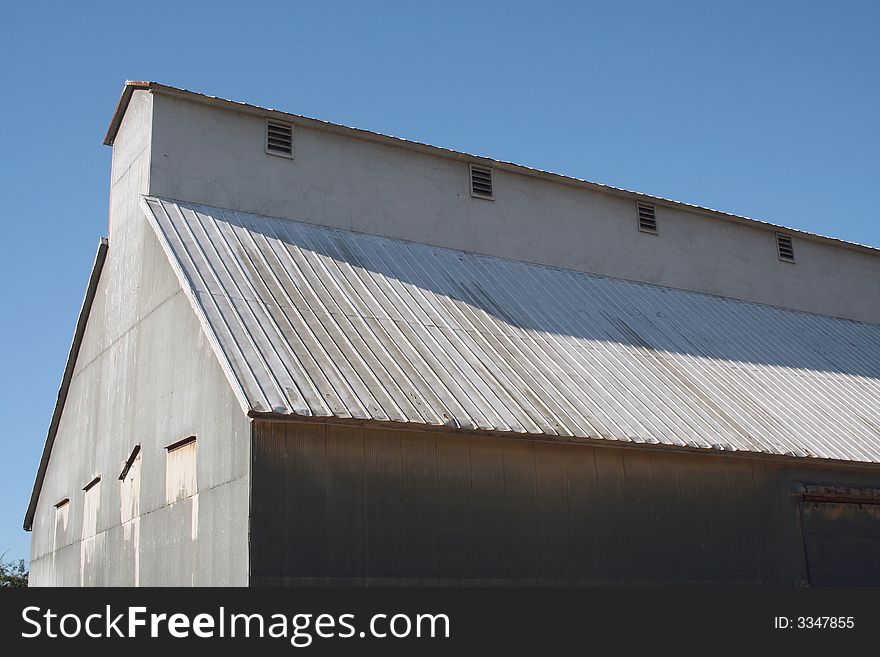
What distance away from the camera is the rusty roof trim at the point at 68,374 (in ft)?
62.8

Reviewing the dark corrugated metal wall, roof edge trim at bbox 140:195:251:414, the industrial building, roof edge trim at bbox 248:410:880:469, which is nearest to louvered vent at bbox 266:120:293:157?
the industrial building

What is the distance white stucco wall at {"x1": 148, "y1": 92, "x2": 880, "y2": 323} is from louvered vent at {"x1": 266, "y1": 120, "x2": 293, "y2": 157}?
0.47 feet

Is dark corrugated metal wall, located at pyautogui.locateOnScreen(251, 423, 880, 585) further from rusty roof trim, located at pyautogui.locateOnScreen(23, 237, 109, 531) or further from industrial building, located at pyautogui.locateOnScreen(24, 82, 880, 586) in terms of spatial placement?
rusty roof trim, located at pyautogui.locateOnScreen(23, 237, 109, 531)

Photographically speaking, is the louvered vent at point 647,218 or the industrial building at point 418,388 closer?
the industrial building at point 418,388

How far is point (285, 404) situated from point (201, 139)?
715 centimetres

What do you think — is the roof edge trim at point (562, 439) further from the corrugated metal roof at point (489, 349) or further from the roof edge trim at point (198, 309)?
the roof edge trim at point (198, 309)

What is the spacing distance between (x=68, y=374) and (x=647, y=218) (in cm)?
1213

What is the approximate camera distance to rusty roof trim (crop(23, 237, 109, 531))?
1916 centimetres

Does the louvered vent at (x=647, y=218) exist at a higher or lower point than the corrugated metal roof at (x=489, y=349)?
higher

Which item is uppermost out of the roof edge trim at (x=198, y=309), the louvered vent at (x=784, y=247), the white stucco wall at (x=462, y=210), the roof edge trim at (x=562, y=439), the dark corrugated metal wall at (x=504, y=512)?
the louvered vent at (x=784, y=247)

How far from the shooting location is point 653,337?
1875cm

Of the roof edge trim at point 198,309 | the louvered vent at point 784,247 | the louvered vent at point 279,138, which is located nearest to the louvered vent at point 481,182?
the louvered vent at point 279,138

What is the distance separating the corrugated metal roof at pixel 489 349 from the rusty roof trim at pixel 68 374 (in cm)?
330

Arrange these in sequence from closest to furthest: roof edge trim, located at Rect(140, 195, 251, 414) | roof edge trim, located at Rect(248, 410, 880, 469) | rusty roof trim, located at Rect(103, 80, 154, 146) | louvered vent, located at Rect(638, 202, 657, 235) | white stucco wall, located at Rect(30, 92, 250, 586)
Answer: roof edge trim, located at Rect(248, 410, 880, 469) < roof edge trim, located at Rect(140, 195, 251, 414) < white stucco wall, located at Rect(30, 92, 250, 586) < rusty roof trim, located at Rect(103, 80, 154, 146) < louvered vent, located at Rect(638, 202, 657, 235)
